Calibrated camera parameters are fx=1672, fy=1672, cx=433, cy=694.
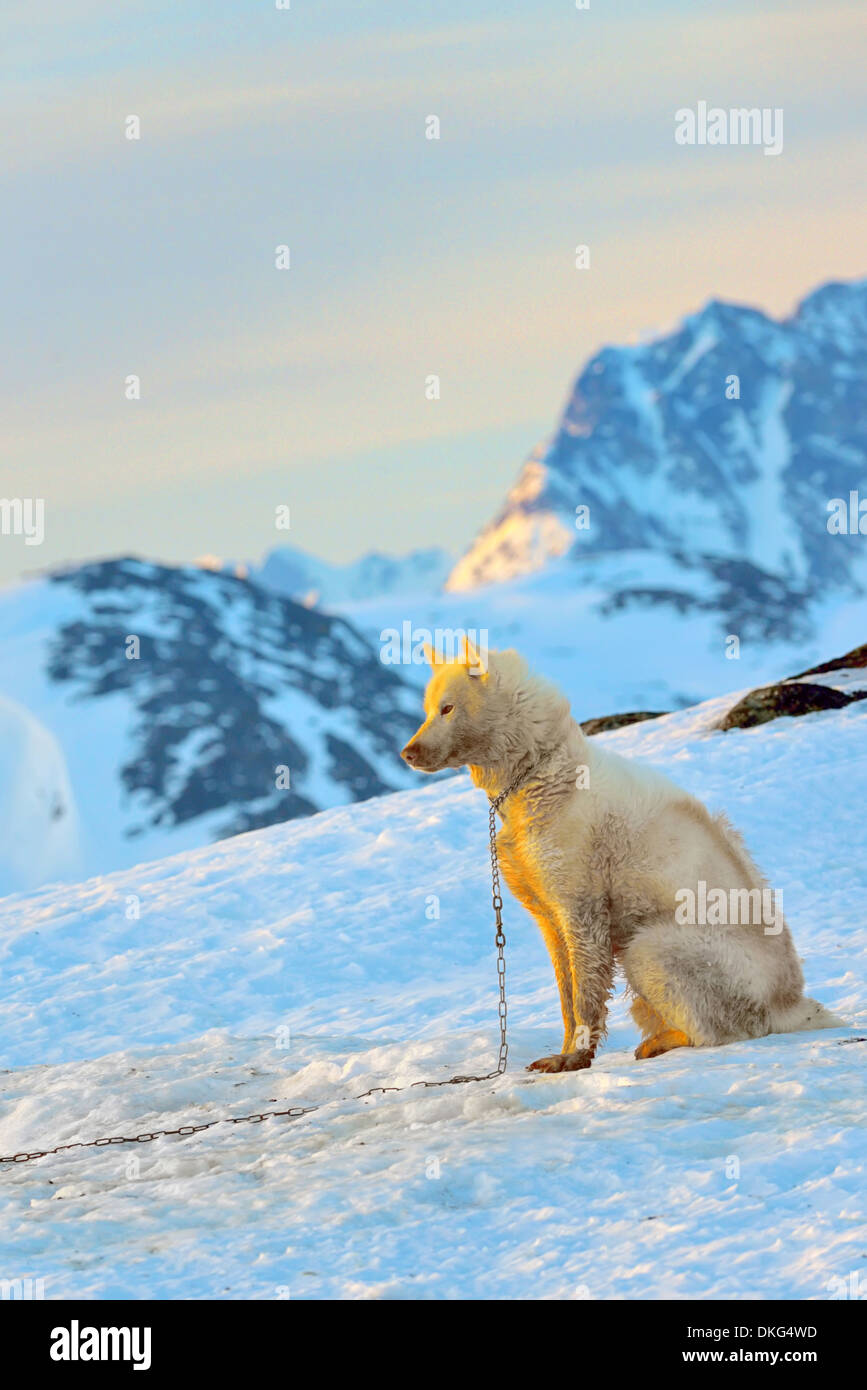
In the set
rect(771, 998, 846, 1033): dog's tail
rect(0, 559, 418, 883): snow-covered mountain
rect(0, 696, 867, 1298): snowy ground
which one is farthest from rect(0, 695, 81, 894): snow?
rect(771, 998, 846, 1033): dog's tail

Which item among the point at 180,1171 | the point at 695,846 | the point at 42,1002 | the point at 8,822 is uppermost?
the point at 695,846

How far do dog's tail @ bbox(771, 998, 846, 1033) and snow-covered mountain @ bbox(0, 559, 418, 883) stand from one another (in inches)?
3126

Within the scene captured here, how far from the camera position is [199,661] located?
13375 centimetres

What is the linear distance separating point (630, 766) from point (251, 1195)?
3.23m

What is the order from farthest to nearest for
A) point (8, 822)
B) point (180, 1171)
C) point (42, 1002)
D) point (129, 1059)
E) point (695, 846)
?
point (8, 822) → point (42, 1002) → point (129, 1059) → point (695, 846) → point (180, 1171)

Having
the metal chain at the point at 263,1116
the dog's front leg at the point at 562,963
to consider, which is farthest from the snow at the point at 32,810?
the dog's front leg at the point at 562,963

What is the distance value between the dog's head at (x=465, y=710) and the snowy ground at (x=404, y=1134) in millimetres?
1788

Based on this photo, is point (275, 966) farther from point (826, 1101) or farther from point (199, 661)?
point (199, 661)

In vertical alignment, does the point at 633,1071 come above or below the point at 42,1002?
above

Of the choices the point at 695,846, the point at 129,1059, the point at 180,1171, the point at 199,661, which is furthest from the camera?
the point at 199,661

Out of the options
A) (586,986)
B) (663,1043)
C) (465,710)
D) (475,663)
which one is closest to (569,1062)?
(586,986)

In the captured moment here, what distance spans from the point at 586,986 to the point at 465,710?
162 cm

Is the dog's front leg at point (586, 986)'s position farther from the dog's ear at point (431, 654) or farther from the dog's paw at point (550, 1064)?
the dog's ear at point (431, 654)
